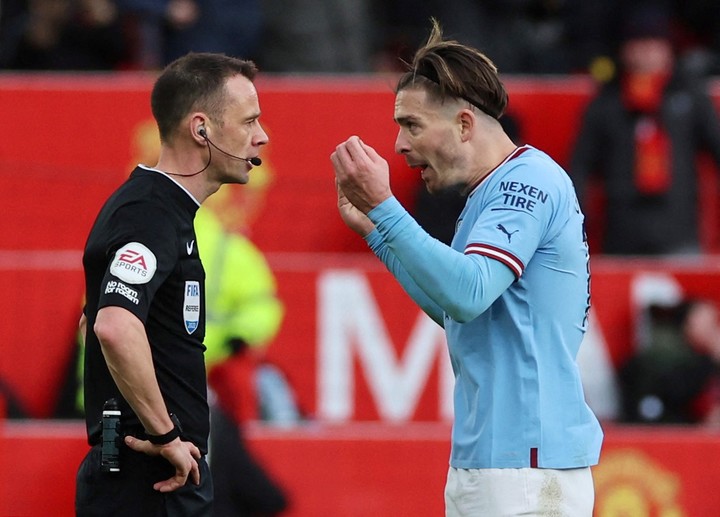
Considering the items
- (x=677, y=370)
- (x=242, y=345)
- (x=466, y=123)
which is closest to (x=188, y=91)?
(x=466, y=123)

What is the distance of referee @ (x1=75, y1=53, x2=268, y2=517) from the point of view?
13.0ft

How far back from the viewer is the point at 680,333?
8336 mm

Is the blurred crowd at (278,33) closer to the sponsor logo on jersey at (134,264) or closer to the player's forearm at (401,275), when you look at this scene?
the player's forearm at (401,275)

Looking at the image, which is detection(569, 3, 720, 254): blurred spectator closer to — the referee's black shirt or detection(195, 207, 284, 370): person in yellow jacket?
detection(195, 207, 284, 370): person in yellow jacket

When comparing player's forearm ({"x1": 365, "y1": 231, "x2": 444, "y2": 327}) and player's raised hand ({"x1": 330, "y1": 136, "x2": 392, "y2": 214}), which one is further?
player's forearm ({"x1": 365, "y1": 231, "x2": 444, "y2": 327})

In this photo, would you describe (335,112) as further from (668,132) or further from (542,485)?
(542,485)

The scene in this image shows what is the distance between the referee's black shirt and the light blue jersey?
62cm

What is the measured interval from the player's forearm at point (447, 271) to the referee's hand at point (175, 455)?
855 millimetres

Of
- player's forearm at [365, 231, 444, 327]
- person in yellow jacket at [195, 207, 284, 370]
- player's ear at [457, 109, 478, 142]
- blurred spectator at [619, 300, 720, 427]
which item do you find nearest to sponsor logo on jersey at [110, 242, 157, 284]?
player's forearm at [365, 231, 444, 327]

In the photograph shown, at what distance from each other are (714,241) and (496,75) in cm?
588

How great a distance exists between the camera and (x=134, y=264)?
3973 mm

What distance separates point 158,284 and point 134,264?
92mm

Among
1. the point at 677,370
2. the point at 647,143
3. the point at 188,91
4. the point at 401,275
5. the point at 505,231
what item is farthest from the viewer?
the point at 647,143

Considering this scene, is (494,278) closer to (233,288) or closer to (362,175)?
(362,175)
